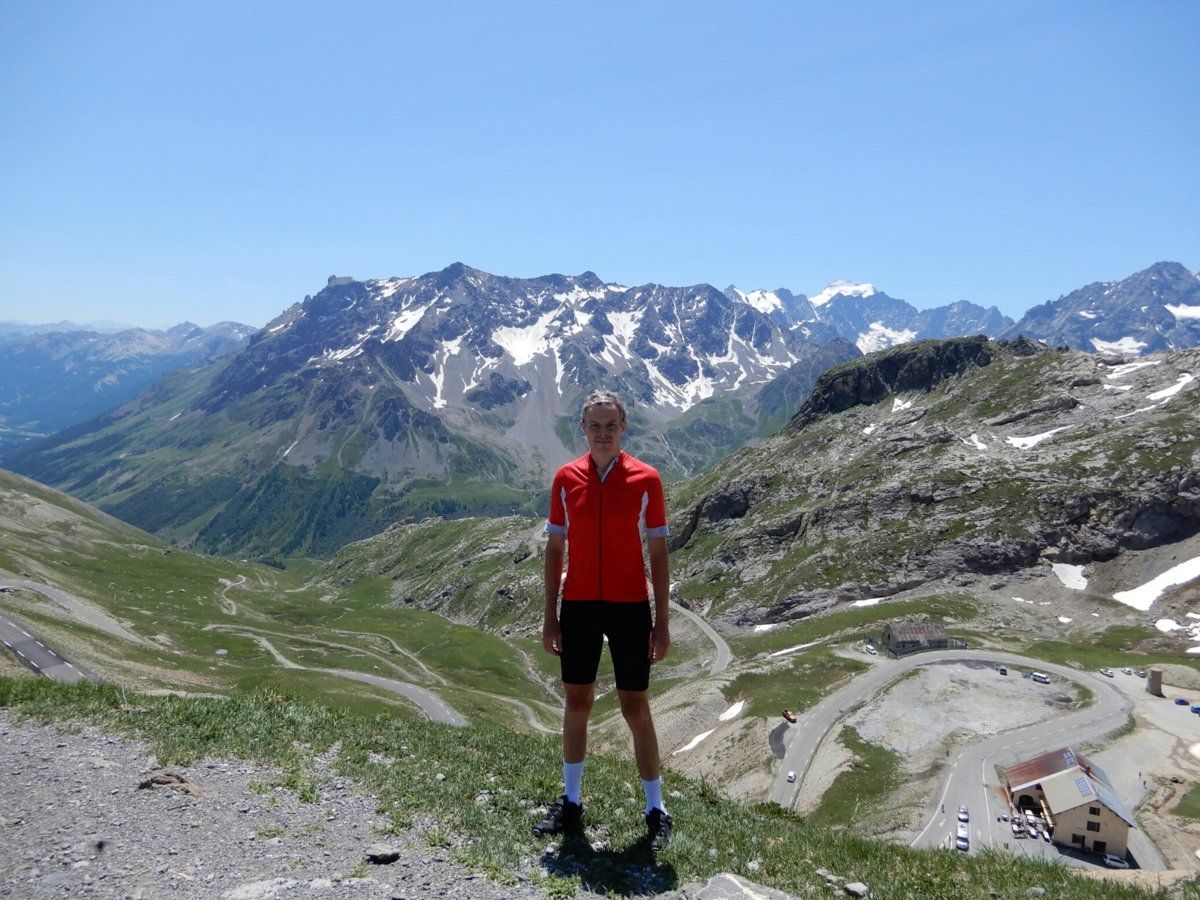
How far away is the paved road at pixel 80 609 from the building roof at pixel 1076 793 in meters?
112

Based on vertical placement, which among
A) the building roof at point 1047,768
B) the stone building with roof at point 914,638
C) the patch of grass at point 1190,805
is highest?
the building roof at point 1047,768

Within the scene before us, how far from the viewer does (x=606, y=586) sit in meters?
10.6

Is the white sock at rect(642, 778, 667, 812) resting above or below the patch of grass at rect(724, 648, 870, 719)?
above

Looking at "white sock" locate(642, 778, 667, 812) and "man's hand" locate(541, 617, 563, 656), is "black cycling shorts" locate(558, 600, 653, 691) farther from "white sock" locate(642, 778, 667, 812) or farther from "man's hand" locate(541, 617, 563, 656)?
Result: "white sock" locate(642, 778, 667, 812)

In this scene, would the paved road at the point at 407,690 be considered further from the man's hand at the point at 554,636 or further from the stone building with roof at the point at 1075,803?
the man's hand at the point at 554,636

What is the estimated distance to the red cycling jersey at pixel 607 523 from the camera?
10578mm

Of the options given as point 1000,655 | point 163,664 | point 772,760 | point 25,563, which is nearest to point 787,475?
point 1000,655

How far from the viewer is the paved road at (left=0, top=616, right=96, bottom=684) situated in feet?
208

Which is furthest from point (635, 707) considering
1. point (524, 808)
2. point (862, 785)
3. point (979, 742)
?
point (979, 742)

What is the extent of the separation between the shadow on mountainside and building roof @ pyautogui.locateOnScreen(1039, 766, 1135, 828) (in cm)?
4549

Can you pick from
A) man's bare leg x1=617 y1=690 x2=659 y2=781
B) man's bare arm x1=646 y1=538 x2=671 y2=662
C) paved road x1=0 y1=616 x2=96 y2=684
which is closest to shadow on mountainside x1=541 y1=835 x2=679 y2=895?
man's bare leg x1=617 y1=690 x2=659 y2=781

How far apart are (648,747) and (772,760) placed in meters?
59.8

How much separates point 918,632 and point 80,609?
13691cm

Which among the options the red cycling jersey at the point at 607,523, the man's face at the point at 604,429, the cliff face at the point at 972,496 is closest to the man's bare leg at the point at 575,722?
the red cycling jersey at the point at 607,523
